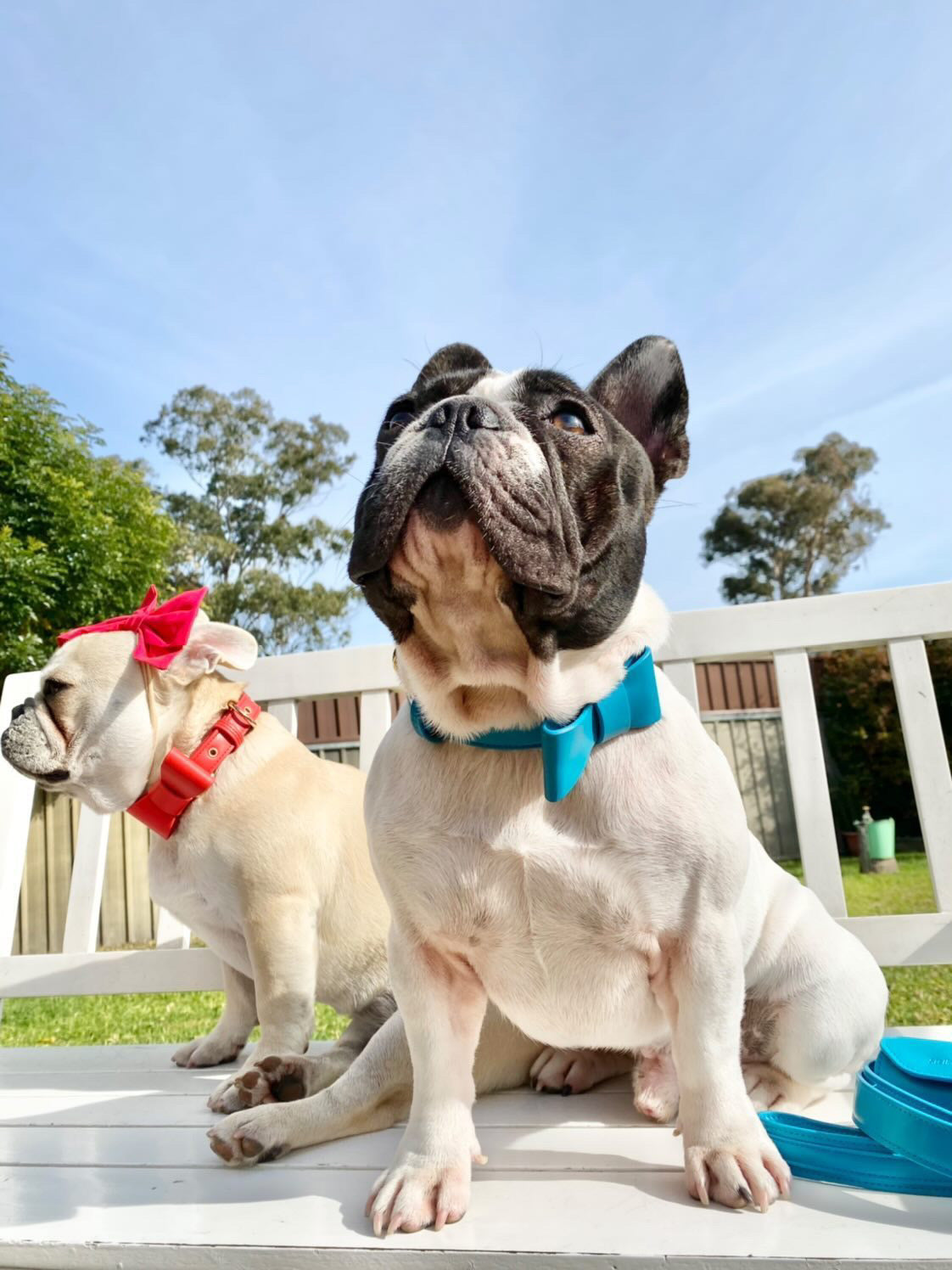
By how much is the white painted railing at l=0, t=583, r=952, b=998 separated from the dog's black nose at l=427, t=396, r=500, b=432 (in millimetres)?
1461

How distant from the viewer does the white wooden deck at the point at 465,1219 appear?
106 cm

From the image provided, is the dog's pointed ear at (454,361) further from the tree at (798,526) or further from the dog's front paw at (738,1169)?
the tree at (798,526)

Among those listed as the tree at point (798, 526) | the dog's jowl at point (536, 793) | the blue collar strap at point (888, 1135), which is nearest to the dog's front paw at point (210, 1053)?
the dog's jowl at point (536, 793)

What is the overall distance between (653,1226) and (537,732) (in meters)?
0.61

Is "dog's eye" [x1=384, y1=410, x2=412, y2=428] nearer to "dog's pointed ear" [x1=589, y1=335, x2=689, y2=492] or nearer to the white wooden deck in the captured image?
"dog's pointed ear" [x1=589, y1=335, x2=689, y2=492]

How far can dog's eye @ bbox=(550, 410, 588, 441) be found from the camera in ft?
4.47

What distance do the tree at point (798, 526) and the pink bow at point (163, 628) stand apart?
76.4 ft

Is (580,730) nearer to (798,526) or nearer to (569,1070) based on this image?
(569,1070)

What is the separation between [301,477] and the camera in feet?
84.8

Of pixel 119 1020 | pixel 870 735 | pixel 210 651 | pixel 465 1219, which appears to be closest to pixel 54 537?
pixel 119 1020

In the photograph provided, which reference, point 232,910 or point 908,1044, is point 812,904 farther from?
point 232,910

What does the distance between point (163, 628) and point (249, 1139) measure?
1199 mm

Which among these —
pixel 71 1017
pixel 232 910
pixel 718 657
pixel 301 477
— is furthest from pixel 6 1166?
pixel 301 477

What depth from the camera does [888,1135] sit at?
1198 millimetres
